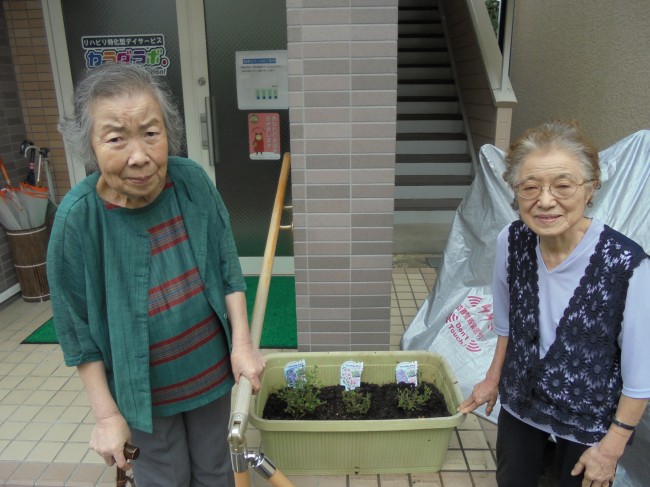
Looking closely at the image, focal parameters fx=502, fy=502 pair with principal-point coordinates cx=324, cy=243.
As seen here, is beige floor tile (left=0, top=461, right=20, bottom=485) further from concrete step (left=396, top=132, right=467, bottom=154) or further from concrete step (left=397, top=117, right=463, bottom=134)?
concrete step (left=397, top=117, right=463, bottom=134)

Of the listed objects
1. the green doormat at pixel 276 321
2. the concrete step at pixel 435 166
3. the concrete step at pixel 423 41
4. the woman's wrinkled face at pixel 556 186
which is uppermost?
the concrete step at pixel 423 41


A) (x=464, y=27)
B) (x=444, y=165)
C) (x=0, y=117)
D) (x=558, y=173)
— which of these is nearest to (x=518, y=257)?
(x=558, y=173)

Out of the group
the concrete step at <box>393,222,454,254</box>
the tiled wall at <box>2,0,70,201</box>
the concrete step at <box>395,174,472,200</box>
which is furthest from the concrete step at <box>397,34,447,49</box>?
the tiled wall at <box>2,0,70,201</box>

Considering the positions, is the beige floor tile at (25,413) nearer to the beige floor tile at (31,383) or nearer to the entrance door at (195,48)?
the beige floor tile at (31,383)

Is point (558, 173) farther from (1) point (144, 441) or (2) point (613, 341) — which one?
(1) point (144, 441)

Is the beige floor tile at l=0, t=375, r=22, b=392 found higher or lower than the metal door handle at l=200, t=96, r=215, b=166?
lower

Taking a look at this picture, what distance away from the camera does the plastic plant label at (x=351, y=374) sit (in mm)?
2426

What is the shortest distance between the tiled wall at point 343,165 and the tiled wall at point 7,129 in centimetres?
283

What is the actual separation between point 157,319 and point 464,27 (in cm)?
624

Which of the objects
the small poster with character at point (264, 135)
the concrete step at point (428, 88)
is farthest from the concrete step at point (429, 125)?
the small poster with character at point (264, 135)

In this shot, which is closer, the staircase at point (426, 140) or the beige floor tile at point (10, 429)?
the beige floor tile at point (10, 429)

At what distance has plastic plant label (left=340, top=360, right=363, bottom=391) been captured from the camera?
2.43 m

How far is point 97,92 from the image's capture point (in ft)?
4.02

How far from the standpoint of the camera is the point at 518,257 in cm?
159
